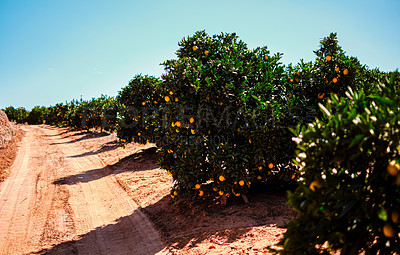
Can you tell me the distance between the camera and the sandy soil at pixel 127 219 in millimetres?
4838

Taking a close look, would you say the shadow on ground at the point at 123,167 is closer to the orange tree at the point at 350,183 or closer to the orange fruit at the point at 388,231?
the orange tree at the point at 350,183

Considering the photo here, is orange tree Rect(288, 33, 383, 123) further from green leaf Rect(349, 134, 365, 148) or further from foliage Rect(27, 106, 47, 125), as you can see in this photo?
foliage Rect(27, 106, 47, 125)

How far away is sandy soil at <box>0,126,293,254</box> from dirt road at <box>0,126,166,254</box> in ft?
0.06

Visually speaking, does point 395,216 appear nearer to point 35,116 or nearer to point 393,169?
point 393,169

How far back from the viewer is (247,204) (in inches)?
236

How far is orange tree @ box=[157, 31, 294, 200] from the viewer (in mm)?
5422

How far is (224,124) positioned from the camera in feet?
19.1

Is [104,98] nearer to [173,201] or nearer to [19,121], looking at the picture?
[173,201]

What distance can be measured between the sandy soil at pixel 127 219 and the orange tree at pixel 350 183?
6.59 ft

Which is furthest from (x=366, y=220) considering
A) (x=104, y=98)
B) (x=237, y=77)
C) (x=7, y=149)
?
(x=104, y=98)

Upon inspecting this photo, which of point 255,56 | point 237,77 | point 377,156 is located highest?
point 255,56

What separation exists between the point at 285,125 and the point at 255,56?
208 cm

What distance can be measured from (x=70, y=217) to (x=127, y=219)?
152 cm

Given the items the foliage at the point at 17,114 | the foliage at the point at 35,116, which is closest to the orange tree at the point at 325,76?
the foliage at the point at 35,116
